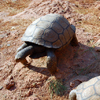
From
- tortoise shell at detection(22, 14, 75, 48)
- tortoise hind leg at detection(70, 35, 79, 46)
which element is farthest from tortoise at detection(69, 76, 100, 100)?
tortoise hind leg at detection(70, 35, 79, 46)

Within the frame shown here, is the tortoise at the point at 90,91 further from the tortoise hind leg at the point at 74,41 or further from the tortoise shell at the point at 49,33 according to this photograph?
the tortoise hind leg at the point at 74,41

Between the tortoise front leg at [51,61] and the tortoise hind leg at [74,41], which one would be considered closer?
the tortoise front leg at [51,61]

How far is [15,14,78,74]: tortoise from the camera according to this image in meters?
2.58

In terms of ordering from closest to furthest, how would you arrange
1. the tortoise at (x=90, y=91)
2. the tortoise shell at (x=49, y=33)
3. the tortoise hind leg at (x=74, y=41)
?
1. the tortoise at (x=90, y=91)
2. the tortoise shell at (x=49, y=33)
3. the tortoise hind leg at (x=74, y=41)

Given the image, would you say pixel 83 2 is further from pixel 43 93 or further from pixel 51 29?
pixel 43 93

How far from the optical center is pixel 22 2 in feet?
26.0

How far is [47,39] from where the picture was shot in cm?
263

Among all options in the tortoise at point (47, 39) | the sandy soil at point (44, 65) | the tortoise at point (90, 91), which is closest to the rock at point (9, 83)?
the sandy soil at point (44, 65)

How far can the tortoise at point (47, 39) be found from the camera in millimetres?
2580

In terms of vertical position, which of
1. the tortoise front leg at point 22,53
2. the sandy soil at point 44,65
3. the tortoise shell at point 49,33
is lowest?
the sandy soil at point 44,65

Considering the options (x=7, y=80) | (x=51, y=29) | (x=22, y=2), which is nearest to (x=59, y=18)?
(x=51, y=29)

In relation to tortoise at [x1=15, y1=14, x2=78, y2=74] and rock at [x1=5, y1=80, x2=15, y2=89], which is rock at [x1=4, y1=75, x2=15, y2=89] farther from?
tortoise at [x1=15, y1=14, x2=78, y2=74]

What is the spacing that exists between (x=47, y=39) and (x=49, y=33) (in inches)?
6.5

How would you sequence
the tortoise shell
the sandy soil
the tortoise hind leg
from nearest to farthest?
the sandy soil → the tortoise shell → the tortoise hind leg
